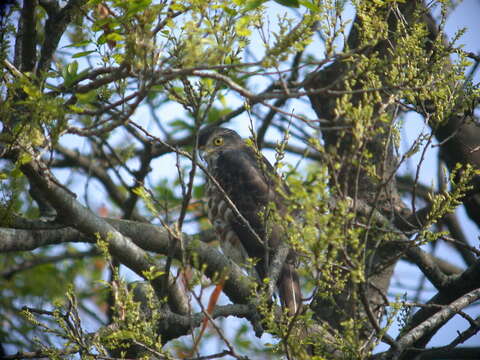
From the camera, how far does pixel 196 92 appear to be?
2.80 m

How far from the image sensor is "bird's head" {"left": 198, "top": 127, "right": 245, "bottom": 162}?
620 centimetres

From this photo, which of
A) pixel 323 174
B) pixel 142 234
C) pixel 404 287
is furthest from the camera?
pixel 404 287

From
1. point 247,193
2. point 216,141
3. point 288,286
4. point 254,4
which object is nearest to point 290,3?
point 254,4

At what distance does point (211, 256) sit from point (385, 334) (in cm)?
192

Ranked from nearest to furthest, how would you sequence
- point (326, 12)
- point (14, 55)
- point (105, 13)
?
point (326, 12) → point (14, 55) → point (105, 13)

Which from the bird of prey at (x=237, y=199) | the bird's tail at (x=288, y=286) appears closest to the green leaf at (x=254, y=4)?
the bird's tail at (x=288, y=286)

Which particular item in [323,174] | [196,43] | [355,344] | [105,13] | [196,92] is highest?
[105,13]

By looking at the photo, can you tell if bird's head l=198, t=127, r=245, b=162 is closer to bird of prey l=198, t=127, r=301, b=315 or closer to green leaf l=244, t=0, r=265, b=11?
bird of prey l=198, t=127, r=301, b=315

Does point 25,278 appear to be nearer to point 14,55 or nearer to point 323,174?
point 14,55

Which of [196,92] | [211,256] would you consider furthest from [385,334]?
[211,256]

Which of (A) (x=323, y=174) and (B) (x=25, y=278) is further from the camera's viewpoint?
(B) (x=25, y=278)

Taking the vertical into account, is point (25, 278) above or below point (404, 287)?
above

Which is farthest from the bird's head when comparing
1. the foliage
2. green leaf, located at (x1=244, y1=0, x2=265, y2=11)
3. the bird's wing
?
green leaf, located at (x1=244, y1=0, x2=265, y2=11)

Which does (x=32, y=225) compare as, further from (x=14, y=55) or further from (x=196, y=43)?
(x=196, y=43)
